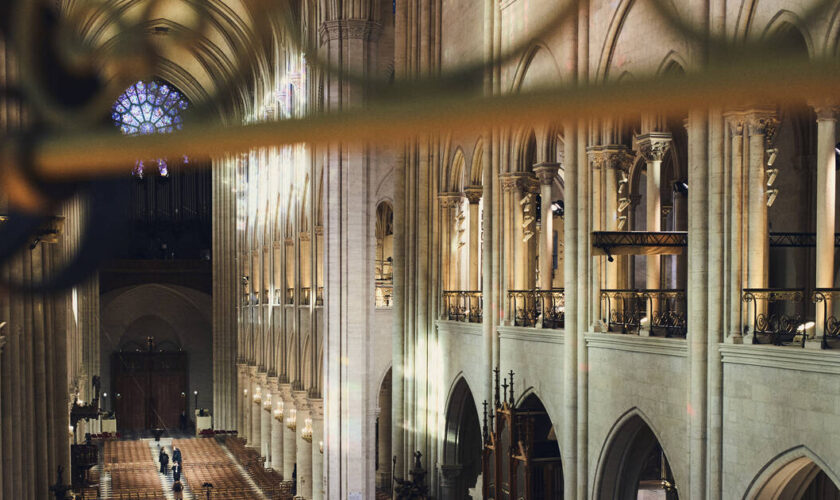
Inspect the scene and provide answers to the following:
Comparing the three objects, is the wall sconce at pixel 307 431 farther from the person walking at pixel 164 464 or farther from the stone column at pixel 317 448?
the person walking at pixel 164 464

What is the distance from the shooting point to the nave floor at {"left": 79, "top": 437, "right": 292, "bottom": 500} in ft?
109

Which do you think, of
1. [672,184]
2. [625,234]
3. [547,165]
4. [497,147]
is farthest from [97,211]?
[672,184]

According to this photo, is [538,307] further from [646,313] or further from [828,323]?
[828,323]

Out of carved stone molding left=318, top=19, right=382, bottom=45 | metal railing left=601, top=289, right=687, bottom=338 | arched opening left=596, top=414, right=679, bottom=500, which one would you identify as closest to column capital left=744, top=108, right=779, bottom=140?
metal railing left=601, top=289, right=687, bottom=338

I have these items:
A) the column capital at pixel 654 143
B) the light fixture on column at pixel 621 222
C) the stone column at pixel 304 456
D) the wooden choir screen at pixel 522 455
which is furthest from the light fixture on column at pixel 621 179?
the stone column at pixel 304 456

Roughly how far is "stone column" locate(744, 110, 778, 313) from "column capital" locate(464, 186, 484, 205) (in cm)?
891

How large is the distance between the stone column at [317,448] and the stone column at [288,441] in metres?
4.16

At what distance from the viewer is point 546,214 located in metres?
18.2

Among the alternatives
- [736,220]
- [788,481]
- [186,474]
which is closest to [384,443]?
[186,474]

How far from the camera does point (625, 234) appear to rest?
14.3 meters

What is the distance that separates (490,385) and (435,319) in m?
3.34

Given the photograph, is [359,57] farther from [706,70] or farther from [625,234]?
[706,70]

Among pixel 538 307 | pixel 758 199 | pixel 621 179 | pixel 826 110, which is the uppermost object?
pixel 826 110

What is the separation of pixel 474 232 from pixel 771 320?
32.5ft
